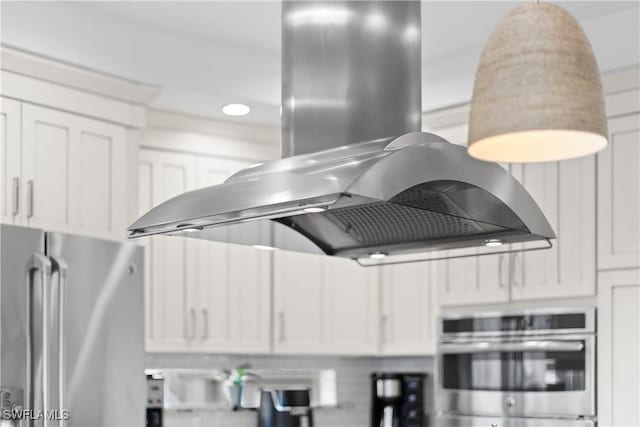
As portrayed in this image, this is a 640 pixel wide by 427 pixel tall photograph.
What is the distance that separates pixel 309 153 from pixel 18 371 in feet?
4.27

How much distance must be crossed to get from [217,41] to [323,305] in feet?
4.85

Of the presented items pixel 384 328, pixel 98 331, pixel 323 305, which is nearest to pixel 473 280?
pixel 384 328

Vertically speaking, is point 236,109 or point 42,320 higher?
point 236,109

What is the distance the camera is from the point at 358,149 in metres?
2.69

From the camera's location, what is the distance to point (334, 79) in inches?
111

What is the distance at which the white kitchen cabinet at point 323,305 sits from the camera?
4941mm

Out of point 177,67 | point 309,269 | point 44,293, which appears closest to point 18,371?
point 44,293

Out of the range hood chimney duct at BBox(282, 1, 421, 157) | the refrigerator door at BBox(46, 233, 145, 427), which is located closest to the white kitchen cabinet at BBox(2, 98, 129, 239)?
the refrigerator door at BBox(46, 233, 145, 427)

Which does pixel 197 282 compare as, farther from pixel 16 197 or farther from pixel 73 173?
pixel 16 197

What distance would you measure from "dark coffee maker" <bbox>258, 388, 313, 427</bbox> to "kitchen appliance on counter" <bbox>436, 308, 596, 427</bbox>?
75 centimetres

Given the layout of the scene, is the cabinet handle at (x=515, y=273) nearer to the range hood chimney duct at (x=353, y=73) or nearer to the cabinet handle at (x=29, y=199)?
the range hood chimney duct at (x=353, y=73)

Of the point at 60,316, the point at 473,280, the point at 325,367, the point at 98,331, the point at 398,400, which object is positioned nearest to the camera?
the point at 60,316

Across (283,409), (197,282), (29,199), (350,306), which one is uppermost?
(29,199)

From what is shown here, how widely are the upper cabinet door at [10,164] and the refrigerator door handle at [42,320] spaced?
294 mm
